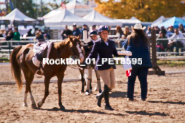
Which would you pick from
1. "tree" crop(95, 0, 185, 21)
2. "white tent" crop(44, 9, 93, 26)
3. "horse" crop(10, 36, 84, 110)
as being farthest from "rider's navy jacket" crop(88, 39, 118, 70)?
"tree" crop(95, 0, 185, 21)

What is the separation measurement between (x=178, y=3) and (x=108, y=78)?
3129 centimetres

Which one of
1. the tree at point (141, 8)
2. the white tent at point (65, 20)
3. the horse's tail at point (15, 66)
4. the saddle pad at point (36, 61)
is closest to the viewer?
the saddle pad at point (36, 61)

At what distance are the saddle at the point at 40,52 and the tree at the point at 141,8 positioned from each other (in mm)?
27986

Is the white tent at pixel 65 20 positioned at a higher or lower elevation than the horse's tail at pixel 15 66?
higher

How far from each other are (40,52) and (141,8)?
1147 inches

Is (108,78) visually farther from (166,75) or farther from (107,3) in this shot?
(107,3)

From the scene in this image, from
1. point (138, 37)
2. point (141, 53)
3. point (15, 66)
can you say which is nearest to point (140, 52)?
point (141, 53)

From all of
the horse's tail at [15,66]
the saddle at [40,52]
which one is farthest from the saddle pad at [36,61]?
the horse's tail at [15,66]

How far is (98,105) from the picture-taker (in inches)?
331

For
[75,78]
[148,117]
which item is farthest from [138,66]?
[75,78]

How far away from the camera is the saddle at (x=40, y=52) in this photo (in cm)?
865

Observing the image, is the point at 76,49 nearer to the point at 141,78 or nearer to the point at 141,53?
the point at 141,53

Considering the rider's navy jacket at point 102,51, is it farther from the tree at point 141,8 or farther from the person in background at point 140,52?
the tree at point 141,8

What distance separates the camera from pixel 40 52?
8.81 meters
